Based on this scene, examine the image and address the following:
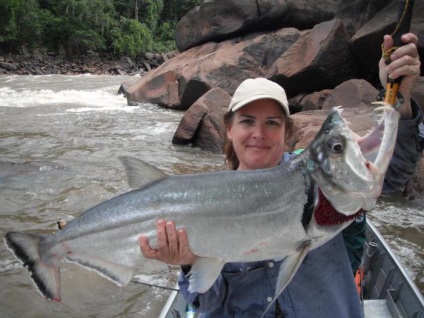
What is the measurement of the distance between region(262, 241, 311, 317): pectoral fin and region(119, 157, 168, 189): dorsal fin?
715mm

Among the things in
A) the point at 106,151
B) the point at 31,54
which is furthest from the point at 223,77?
the point at 31,54

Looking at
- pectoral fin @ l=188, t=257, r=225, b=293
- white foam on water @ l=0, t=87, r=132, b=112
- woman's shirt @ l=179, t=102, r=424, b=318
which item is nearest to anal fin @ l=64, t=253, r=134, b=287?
woman's shirt @ l=179, t=102, r=424, b=318

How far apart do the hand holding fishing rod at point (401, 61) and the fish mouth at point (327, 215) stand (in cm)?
54

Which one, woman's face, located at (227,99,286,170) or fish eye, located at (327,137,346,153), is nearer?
fish eye, located at (327,137,346,153)

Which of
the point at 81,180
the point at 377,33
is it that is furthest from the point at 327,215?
the point at 377,33

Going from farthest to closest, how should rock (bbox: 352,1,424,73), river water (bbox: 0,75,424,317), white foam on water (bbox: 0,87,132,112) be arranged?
white foam on water (bbox: 0,87,132,112) → rock (bbox: 352,1,424,73) → river water (bbox: 0,75,424,317)

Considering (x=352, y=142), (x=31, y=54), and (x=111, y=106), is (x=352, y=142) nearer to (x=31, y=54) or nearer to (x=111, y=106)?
(x=111, y=106)

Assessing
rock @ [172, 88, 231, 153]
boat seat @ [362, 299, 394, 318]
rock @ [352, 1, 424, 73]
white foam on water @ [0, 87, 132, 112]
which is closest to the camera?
boat seat @ [362, 299, 394, 318]

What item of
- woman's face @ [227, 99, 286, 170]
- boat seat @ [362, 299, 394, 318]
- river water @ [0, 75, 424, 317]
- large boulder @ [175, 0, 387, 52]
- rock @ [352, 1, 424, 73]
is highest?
large boulder @ [175, 0, 387, 52]

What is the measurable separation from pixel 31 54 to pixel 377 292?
45.5 meters

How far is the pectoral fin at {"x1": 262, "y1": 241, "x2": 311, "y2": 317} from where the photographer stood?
5.81ft

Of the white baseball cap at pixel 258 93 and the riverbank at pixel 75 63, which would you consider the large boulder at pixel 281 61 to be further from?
the riverbank at pixel 75 63

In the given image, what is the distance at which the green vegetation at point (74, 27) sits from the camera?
137 ft

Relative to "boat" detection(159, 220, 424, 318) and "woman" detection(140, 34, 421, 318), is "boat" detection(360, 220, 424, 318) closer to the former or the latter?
"boat" detection(159, 220, 424, 318)
